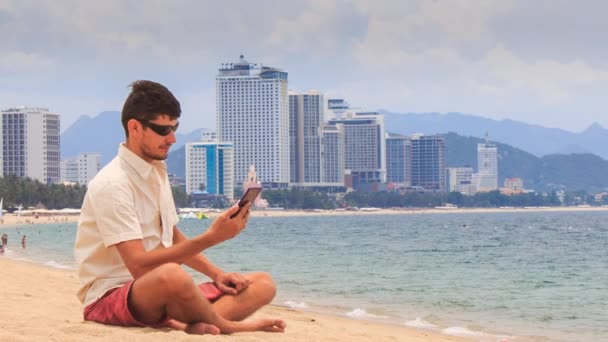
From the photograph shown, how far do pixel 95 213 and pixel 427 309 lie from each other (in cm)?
1321

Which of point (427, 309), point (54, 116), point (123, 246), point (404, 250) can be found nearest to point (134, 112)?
point (123, 246)

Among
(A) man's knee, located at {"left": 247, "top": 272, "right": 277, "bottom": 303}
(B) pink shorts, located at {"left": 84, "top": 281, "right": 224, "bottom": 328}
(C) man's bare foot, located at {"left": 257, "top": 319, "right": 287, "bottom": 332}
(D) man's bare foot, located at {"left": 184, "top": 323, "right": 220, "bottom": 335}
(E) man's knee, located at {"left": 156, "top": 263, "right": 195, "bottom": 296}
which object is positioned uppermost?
(E) man's knee, located at {"left": 156, "top": 263, "right": 195, "bottom": 296}

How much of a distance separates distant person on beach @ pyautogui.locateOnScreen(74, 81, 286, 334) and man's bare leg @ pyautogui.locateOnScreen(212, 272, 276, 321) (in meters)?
0.15

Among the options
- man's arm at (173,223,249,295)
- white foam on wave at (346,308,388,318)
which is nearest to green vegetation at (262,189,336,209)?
white foam on wave at (346,308,388,318)

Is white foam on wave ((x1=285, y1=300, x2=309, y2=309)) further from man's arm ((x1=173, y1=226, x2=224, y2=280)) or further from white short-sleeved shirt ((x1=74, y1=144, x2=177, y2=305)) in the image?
white short-sleeved shirt ((x1=74, y1=144, x2=177, y2=305))

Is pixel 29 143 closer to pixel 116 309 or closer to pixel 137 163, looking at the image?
pixel 116 309

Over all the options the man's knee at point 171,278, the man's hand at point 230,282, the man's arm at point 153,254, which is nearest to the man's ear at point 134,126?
the man's arm at point 153,254

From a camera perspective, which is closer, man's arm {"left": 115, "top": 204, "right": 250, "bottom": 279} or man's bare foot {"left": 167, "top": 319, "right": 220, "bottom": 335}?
man's arm {"left": 115, "top": 204, "right": 250, "bottom": 279}

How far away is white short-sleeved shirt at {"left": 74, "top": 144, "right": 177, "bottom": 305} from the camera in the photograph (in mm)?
6227

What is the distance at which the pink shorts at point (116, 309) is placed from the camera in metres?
6.52

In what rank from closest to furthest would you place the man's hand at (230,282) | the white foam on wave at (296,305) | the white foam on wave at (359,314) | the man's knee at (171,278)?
the man's knee at (171,278) < the man's hand at (230,282) < the white foam on wave at (359,314) < the white foam on wave at (296,305)

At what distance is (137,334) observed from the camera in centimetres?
644

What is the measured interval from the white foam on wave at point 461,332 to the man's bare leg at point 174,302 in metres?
8.32

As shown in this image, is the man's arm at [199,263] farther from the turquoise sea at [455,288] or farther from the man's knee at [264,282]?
the turquoise sea at [455,288]
